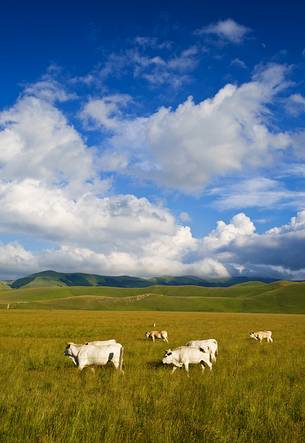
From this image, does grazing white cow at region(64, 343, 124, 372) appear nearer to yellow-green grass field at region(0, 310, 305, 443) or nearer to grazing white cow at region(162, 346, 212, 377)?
yellow-green grass field at region(0, 310, 305, 443)

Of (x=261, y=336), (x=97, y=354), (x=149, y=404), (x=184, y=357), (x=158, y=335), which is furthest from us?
(x=261, y=336)

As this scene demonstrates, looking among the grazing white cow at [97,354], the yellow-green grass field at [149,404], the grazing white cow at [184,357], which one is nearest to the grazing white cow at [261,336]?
the yellow-green grass field at [149,404]

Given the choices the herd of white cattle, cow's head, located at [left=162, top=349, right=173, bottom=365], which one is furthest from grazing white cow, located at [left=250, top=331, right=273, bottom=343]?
cow's head, located at [left=162, top=349, right=173, bottom=365]

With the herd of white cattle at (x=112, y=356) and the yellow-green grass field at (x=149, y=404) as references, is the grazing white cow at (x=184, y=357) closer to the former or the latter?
the herd of white cattle at (x=112, y=356)

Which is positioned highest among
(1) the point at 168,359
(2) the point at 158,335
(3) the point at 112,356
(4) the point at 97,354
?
(4) the point at 97,354

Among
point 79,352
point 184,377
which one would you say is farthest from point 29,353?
point 184,377

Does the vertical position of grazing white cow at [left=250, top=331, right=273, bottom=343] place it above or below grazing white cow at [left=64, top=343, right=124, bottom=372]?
below

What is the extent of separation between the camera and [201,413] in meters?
9.76

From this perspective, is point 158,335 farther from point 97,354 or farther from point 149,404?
point 149,404

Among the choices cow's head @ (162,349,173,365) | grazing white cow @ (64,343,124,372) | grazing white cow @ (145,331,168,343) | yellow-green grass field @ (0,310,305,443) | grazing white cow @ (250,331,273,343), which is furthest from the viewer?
grazing white cow @ (250,331,273,343)

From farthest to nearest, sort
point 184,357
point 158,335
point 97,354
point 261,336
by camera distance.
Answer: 1. point 261,336
2. point 158,335
3. point 184,357
4. point 97,354

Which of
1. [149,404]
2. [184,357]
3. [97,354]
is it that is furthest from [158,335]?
[149,404]

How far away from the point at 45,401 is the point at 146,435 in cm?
333

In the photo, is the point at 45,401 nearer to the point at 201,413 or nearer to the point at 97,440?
the point at 97,440
